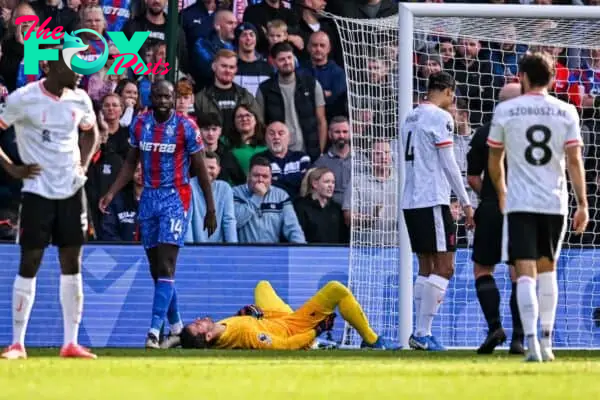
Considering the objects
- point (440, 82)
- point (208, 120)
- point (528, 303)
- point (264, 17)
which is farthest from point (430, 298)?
point (264, 17)

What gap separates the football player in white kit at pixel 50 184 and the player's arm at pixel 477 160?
3350 millimetres

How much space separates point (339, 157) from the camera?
1595 cm

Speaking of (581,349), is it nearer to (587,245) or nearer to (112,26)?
(587,245)

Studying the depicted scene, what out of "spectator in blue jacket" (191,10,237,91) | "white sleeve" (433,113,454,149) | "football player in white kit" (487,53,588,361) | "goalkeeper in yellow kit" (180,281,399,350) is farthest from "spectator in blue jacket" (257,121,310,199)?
"football player in white kit" (487,53,588,361)

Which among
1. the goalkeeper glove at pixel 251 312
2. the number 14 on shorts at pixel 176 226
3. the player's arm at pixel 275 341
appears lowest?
the player's arm at pixel 275 341

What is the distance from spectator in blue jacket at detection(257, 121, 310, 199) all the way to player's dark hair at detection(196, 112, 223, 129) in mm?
571

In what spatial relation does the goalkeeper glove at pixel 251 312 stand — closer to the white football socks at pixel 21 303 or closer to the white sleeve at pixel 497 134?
the white football socks at pixel 21 303

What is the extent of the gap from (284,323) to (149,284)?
1.75 m

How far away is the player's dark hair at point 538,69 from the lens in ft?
33.5

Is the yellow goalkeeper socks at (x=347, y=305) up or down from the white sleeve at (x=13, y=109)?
down

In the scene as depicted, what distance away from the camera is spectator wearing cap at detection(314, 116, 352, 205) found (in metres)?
15.6

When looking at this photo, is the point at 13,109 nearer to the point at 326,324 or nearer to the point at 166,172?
the point at 166,172

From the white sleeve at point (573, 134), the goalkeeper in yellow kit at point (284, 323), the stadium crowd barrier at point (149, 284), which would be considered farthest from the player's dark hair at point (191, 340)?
the white sleeve at point (573, 134)

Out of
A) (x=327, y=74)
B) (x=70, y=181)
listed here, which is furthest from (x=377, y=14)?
(x=70, y=181)
